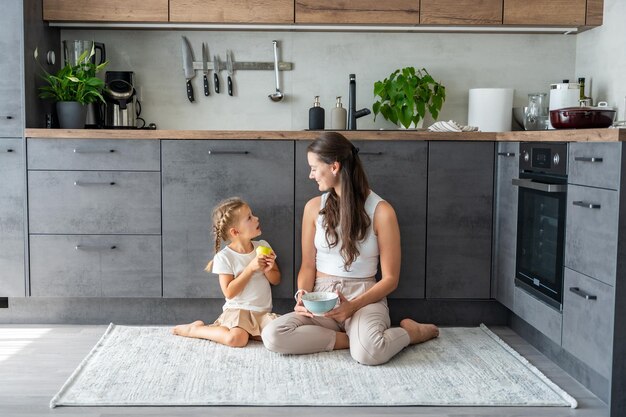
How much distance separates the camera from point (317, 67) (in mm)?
4012

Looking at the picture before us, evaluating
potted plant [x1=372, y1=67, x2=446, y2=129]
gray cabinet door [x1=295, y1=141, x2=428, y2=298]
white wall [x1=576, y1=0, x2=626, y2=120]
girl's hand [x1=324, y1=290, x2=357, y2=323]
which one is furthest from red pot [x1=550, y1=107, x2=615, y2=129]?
potted plant [x1=372, y1=67, x2=446, y2=129]

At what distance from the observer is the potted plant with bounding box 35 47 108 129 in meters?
3.54

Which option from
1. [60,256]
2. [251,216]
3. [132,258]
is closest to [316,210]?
[251,216]

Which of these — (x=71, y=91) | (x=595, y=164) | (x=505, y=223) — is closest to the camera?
(x=595, y=164)

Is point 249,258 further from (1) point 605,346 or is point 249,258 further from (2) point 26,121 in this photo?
(1) point 605,346

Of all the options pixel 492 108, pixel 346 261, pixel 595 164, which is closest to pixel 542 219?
pixel 595 164

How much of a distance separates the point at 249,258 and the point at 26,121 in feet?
3.98

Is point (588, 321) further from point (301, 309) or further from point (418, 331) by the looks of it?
point (301, 309)

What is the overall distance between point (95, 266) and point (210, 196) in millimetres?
625

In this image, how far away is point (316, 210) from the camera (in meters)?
3.19

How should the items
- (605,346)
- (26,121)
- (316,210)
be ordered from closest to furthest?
1. (605,346)
2. (316,210)
3. (26,121)

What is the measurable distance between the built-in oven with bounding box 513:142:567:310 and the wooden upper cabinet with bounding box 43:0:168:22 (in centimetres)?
191

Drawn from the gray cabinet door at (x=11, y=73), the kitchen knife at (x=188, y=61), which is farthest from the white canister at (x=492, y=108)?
the gray cabinet door at (x=11, y=73)

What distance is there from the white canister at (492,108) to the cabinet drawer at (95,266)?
178cm
